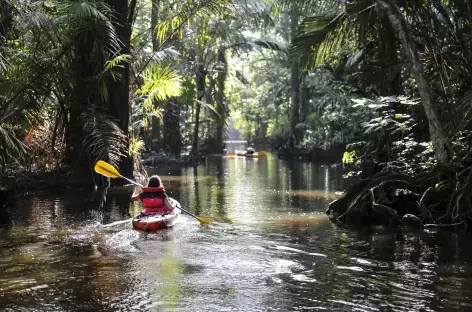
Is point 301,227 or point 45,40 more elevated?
point 45,40

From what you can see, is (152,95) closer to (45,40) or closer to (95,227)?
(45,40)

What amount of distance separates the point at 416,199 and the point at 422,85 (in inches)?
87.8

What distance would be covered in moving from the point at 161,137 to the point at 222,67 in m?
5.39

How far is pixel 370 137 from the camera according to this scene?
19.9 m

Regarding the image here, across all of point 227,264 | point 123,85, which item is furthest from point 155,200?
point 123,85

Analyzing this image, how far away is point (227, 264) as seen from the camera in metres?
8.79

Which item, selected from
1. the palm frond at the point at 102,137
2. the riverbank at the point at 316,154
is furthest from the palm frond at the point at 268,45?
the palm frond at the point at 102,137

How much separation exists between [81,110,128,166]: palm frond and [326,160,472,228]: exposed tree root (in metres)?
7.10

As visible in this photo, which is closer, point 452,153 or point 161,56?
point 452,153

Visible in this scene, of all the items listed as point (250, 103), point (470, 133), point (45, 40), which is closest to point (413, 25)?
point (470, 133)

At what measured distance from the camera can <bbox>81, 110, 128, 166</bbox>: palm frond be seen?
16.9m

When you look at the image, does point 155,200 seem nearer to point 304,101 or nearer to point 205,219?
point 205,219

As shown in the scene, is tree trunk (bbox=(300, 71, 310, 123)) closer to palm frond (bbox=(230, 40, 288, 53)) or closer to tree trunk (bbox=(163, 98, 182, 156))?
palm frond (bbox=(230, 40, 288, 53))

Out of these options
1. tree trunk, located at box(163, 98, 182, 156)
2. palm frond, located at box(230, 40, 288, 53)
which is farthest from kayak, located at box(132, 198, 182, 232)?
tree trunk, located at box(163, 98, 182, 156)
